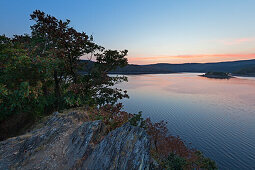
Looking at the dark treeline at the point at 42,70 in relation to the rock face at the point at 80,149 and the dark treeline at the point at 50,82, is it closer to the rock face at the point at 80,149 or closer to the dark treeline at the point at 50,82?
the dark treeline at the point at 50,82

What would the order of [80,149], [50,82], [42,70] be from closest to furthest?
[80,149] → [42,70] → [50,82]

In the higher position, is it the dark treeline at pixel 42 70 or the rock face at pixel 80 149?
the dark treeline at pixel 42 70

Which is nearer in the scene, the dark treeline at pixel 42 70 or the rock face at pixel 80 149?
the rock face at pixel 80 149

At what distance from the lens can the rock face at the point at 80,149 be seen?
7809 mm

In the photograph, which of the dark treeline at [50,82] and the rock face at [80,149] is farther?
the dark treeline at [50,82]

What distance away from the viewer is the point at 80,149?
29.0 ft

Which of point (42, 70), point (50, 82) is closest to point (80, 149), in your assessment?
point (42, 70)

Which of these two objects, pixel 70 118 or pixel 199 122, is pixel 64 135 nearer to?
pixel 70 118

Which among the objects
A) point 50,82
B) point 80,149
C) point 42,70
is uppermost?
point 42,70

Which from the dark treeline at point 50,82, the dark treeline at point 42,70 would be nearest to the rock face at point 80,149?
the dark treeline at point 50,82

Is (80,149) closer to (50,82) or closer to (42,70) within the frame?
(42,70)

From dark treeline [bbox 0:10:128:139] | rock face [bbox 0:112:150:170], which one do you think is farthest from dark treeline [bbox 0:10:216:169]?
rock face [bbox 0:112:150:170]

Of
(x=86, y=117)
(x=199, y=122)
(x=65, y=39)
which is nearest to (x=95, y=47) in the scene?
(x=65, y=39)

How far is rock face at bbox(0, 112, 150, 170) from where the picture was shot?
7809 millimetres
